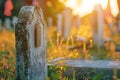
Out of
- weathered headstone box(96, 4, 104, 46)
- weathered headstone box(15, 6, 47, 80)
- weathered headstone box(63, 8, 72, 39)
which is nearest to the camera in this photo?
weathered headstone box(15, 6, 47, 80)

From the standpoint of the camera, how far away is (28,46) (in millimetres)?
6039

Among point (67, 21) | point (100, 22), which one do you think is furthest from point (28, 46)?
point (67, 21)

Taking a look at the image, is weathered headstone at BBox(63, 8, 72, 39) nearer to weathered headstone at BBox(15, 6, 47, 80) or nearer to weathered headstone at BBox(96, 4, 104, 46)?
weathered headstone at BBox(96, 4, 104, 46)

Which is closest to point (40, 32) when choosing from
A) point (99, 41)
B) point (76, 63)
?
point (76, 63)

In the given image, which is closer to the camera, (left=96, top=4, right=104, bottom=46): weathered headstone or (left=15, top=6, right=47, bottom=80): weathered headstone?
(left=15, top=6, right=47, bottom=80): weathered headstone

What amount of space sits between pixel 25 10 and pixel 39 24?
31 centimetres

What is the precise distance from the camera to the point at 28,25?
6078mm

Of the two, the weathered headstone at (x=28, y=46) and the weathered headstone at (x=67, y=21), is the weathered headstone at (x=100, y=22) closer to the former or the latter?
the weathered headstone at (x=67, y=21)

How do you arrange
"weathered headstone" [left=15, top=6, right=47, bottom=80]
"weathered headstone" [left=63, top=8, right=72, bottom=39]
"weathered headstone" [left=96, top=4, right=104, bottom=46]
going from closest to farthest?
1. "weathered headstone" [left=15, top=6, right=47, bottom=80]
2. "weathered headstone" [left=96, top=4, right=104, bottom=46]
3. "weathered headstone" [left=63, top=8, right=72, bottom=39]

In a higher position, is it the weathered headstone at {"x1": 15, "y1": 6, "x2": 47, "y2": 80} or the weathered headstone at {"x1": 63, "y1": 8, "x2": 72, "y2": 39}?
the weathered headstone at {"x1": 63, "y1": 8, "x2": 72, "y2": 39}

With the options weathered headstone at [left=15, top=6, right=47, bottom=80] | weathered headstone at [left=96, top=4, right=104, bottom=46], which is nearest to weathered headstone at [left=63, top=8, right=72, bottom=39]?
weathered headstone at [left=96, top=4, right=104, bottom=46]

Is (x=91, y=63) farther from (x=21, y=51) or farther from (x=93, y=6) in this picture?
(x=93, y=6)

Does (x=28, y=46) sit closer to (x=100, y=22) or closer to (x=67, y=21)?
(x=100, y=22)

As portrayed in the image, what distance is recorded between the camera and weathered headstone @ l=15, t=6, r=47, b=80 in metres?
6.05
